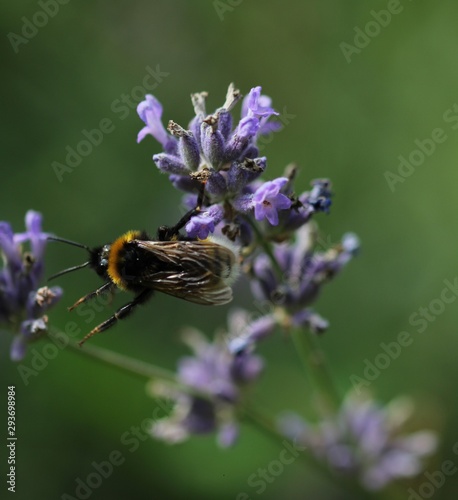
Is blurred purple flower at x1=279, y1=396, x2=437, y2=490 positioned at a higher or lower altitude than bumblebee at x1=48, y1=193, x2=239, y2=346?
lower

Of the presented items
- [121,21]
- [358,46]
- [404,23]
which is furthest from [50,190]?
[404,23]

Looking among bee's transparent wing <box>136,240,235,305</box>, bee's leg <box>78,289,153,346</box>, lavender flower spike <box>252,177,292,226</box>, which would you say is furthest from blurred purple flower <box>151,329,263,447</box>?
lavender flower spike <box>252,177,292,226</box>

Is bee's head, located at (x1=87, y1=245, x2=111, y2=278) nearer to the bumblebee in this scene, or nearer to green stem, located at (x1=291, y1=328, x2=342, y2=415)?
the bumblebee

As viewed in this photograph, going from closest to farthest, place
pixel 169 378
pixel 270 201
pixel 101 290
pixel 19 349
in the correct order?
pixel 270 201, pixel 101 290, pixel 19 349, pixel 169 378

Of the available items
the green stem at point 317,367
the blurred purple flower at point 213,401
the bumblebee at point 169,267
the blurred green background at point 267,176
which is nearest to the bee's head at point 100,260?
the bumblebee at point 169,267

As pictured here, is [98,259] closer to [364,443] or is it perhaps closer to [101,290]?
[101,290]

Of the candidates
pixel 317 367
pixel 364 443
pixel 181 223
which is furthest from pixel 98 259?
pixel 364 443

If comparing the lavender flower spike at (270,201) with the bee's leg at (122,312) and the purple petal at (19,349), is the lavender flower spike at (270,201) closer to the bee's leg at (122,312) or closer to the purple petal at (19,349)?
the bee's leg at (122,312)

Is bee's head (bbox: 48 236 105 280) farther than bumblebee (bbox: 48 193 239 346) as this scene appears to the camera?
Yes

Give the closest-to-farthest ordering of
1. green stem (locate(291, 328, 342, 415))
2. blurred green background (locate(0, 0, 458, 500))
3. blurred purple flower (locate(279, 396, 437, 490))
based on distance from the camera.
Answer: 1. green stem (locate(291, 328, 342, 415))
2. blurred purple flower (locate(279, 396, 437, 490))
3. blurred green background (locate(0, 0, 458, 500))
